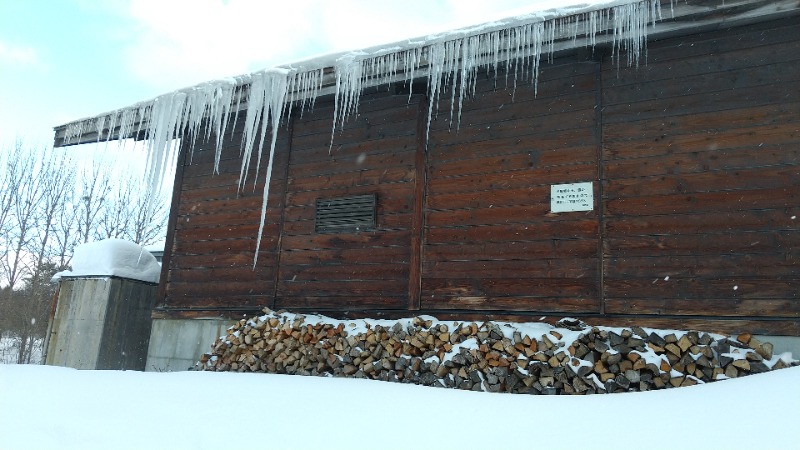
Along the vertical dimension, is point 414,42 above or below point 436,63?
above

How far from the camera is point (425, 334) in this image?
5.14m

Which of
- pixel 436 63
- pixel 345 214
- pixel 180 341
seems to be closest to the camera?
pixel 436 63

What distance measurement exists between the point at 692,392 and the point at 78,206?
2491 cm

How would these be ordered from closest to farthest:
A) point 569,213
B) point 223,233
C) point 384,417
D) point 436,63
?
1. point 384,417
2. point 569,213
3. point 436,63
4. point 223,233

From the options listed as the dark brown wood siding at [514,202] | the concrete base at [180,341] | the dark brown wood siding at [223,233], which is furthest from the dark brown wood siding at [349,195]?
the concrete base at [180,341]

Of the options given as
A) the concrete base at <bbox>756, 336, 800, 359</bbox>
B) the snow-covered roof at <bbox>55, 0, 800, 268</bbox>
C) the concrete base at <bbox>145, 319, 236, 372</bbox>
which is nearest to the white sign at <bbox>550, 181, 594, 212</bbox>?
the snow-covered roof at <bbox>55, 0, 800, 268</bbox>

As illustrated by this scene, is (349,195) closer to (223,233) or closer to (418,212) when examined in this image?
(418,212)

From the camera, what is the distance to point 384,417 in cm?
315

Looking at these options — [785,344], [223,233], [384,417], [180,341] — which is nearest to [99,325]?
[180,341]

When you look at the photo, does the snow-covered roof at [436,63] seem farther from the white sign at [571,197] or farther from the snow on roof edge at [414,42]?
the white sign at [571,197]

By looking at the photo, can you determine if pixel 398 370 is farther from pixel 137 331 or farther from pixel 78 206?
pixel 78 206

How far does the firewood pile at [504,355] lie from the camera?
4227mm

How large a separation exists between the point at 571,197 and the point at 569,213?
16cm

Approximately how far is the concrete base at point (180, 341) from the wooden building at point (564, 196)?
21 centimetres
